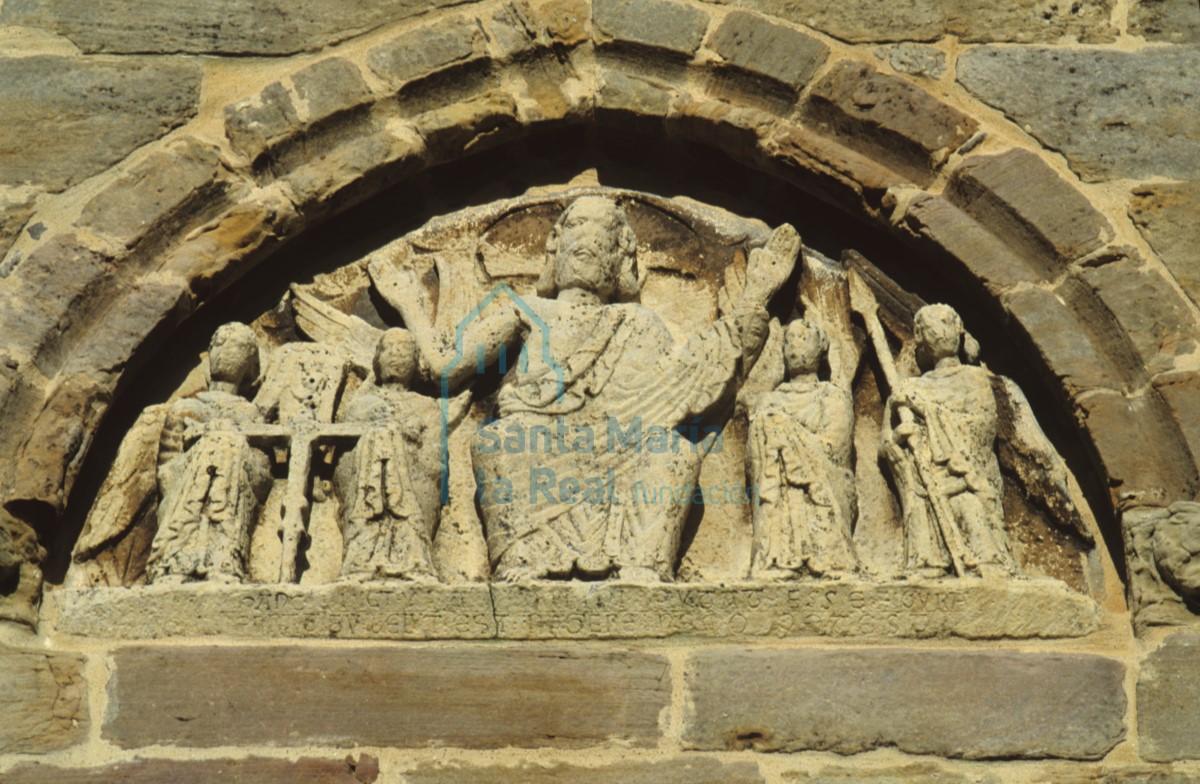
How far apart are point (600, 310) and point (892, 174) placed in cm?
106

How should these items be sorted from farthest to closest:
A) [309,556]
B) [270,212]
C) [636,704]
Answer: [270,212]
[309,556]
[636,704]

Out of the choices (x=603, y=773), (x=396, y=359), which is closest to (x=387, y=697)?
(x=603, y=773)

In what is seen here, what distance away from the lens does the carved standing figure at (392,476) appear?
5582 millimetres

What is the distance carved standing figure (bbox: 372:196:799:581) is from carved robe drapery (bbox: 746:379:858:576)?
8.0 inches

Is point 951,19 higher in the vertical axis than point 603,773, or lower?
higher

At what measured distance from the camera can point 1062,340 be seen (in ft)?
19.0

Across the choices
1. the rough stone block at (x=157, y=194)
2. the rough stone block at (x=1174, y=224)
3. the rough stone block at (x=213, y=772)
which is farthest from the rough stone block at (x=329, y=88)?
the rough stone block at (x=1174, y=224)

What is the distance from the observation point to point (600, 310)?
20.0 ft

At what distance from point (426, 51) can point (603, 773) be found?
2528 mm

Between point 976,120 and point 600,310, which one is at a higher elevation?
point 976,120

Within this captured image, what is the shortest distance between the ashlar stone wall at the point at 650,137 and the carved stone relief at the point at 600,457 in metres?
0.13

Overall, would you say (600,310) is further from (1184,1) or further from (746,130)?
(1184,1)

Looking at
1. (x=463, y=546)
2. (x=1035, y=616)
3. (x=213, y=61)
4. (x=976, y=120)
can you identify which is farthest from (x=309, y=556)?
(x=976, y=120)

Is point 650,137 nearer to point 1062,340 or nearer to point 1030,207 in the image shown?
point 1030,207
